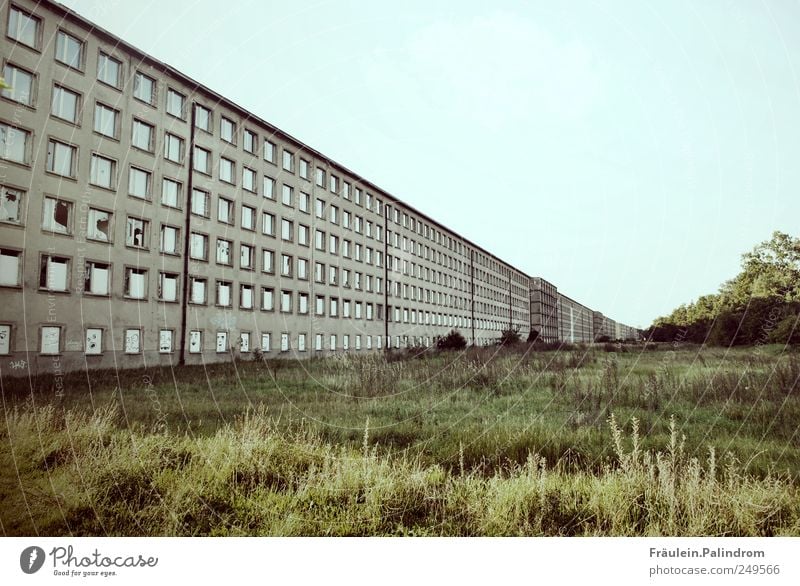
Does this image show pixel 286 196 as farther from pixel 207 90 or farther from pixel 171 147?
pixel 171 147

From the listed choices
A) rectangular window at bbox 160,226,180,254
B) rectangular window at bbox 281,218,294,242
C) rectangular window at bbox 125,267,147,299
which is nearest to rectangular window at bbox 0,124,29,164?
rectangular window at bbox 281,218,294,242

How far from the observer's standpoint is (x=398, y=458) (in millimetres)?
4590

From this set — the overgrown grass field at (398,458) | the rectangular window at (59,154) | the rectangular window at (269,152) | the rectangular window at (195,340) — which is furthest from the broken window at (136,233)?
the overgrown grass field at (398,458)

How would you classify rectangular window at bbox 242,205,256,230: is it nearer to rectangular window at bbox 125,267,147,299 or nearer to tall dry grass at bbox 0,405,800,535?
rectangular window at bbox 125,267,147,299

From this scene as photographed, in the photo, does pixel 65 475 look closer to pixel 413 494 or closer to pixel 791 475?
pixel 413 494

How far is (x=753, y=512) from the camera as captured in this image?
389 centimetres

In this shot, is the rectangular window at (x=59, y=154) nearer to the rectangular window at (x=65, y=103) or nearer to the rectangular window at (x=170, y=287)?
the rectangular window at (x=65, y=103)

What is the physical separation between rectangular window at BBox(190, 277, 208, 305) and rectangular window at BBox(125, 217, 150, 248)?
1.93 m

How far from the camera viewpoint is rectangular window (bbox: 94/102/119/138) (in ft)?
45.0

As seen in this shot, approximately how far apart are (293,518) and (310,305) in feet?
20.2

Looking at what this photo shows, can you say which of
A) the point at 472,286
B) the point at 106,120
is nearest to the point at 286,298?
the point at 472,286

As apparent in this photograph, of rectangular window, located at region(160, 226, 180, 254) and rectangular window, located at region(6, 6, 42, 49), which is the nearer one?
rectangular window, located at region(6, 6, 42, 49)

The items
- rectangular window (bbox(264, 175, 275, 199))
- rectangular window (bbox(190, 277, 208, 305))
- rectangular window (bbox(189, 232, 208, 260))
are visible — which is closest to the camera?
rectangular window (bbox(264, 175, 275, 199))

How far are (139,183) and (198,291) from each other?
4.13 meters
